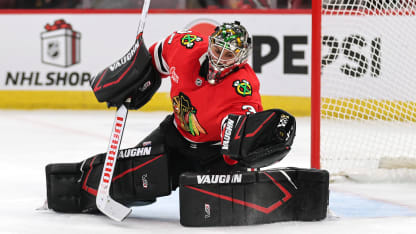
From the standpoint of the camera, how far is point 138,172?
317 centimetres

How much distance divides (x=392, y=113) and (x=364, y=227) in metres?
2.03

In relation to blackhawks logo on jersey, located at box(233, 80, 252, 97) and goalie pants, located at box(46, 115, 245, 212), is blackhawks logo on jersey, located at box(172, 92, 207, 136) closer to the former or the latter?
goalie pants, located at box(46, 115, 245, 212)

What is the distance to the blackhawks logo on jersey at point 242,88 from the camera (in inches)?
117

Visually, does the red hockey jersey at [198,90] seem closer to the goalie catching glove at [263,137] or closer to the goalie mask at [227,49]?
the goalie mask at [227,49]

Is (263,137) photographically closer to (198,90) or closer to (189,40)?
(198,90)

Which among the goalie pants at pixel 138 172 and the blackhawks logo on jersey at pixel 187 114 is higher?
the blackhawks logo on jersey at pixel 187 114

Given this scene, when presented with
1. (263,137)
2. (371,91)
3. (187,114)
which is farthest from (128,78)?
(371,91)

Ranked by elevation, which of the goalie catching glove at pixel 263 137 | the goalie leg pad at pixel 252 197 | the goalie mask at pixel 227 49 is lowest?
the goalie leg pad at pixel 252 197

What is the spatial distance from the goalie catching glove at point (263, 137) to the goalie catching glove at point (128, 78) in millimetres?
574

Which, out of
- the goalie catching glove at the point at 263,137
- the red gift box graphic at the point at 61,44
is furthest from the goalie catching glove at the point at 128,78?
the red gift box graphic at the point at 61,44

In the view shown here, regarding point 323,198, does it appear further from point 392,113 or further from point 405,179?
point 392,113

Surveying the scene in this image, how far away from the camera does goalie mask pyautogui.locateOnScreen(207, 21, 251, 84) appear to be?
2945mm

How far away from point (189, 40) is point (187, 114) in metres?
0.32

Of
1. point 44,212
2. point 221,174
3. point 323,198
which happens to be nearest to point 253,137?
point 221,174
